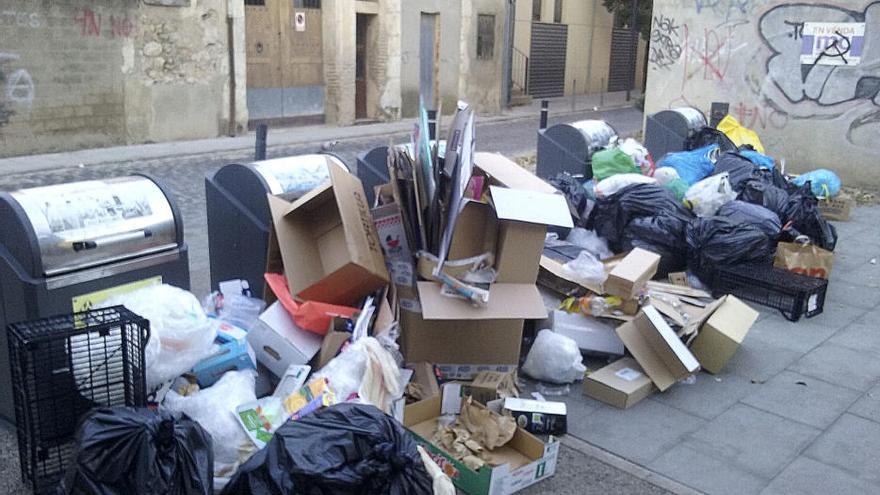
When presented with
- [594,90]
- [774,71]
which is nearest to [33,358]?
[774,71]

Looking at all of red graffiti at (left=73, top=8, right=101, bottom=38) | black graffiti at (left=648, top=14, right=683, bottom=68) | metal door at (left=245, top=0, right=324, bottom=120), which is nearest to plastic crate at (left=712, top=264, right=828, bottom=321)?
black graffiti at (left=648, top=14, right=683, bottom=68)

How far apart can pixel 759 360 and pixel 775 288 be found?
0.94 meters

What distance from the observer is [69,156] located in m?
11.3

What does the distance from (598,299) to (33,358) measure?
3.06m

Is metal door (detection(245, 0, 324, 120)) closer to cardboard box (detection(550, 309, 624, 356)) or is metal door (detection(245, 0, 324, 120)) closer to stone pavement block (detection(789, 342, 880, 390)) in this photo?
cardboard box (detection(550, 309, 624, 356))

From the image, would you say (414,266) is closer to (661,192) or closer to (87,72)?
(661,192)

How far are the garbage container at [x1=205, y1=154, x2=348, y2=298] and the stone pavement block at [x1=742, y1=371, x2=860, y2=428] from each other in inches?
109

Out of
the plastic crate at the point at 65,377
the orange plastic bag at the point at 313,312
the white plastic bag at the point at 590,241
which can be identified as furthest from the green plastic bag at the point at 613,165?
the plastic crate at the point at 65,377

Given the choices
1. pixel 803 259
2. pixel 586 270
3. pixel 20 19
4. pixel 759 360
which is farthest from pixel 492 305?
pixel 20 19

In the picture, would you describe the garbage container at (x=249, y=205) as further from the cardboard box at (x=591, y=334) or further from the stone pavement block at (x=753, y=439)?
the stone pavement block at (x=753, y=439)

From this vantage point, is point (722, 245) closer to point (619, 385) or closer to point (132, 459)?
point (619, 385)

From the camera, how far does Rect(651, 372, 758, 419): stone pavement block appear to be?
4.25 metres

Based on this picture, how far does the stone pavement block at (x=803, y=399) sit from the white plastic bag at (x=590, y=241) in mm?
1899

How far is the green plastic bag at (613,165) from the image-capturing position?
7234 mm
